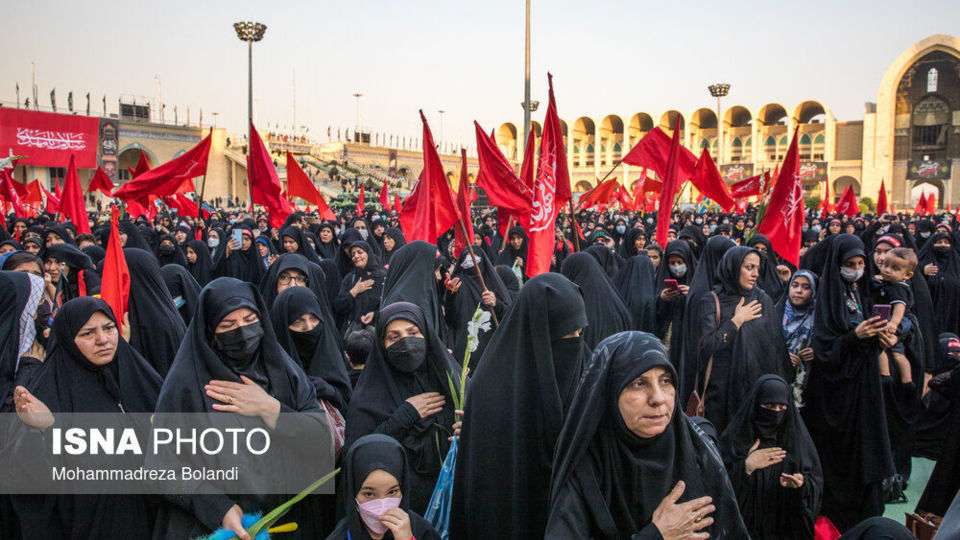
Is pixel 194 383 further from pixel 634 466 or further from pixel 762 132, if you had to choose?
pixel 762 132

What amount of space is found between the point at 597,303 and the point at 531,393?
207cm

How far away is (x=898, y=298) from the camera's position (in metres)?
4.11

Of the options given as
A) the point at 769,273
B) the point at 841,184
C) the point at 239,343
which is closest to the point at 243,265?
the point at 239,343

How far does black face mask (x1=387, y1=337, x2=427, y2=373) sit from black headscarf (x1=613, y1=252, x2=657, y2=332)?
114 inches

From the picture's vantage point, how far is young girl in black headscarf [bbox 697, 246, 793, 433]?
339cm

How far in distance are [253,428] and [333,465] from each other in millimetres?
346

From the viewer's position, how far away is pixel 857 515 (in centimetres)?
366

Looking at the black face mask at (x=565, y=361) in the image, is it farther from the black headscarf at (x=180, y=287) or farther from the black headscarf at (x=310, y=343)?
the black headscarf at (x=180, y=287)

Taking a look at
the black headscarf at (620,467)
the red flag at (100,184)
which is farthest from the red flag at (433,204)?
the red flag at (100,184)

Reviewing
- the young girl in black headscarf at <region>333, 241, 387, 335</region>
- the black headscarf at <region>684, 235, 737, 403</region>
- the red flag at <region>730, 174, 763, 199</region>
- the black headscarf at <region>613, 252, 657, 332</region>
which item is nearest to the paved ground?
the black headscarf at <region>684, 235, 737, 403</region>

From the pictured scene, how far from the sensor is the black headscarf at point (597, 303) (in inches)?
161

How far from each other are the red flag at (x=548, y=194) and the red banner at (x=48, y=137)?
98.3 ft

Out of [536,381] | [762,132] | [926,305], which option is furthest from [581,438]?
[762,132]

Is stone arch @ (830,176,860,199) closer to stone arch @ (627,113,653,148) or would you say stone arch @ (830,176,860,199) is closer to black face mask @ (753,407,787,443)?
stone arch @ (627,113,653,148)
